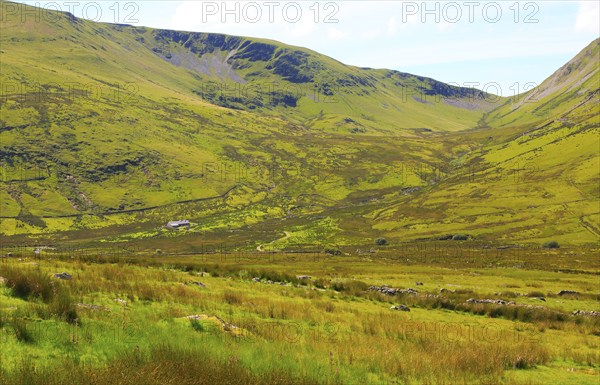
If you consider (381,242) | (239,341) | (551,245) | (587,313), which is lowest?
(381,242)

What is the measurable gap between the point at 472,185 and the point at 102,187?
157 meters

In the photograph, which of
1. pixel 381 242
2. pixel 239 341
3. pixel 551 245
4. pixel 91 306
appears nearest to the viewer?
pixel 239 341

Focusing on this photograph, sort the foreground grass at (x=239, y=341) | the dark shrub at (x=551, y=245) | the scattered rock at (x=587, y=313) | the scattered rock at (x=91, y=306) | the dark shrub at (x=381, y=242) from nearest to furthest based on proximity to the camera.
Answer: the foreground grass at (x=239, y=341), the scattered rock at (x=91, y=306), the scattered rock at (x=587, y=313), the dark shrub at (x=551, y=245), the dark shrub at (x=381, y=242)

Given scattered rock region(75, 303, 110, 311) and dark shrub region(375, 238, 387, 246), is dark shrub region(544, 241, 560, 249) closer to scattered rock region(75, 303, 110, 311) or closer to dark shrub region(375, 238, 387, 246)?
dark shrub region(375, 238, 387, 246)

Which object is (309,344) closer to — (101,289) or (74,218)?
(101,289)

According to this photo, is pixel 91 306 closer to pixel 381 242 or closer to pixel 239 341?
pixel 239 341

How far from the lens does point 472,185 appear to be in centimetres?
19625

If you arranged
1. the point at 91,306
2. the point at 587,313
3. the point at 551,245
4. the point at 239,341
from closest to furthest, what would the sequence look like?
the point at 239,341, the point at 91,306, the point at 587,313, the point at 551,245

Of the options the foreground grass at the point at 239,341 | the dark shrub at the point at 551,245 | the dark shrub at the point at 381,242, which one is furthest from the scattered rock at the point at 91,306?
the dark shrub at the point at 381,242

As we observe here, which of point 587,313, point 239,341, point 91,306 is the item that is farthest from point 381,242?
point 239,341

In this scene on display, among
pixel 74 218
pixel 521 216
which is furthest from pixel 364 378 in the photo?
pixel 74 218

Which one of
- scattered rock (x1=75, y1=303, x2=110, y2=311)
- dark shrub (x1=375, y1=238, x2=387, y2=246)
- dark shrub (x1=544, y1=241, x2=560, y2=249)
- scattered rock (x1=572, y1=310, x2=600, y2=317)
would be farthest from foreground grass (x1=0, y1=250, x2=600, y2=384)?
dark shrub (x1=375, y1=238, x2=387, y2=246)

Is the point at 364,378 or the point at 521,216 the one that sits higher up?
the point at 364,378

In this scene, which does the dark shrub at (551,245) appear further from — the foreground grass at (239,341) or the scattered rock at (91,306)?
the scattered rock at (91,306)
